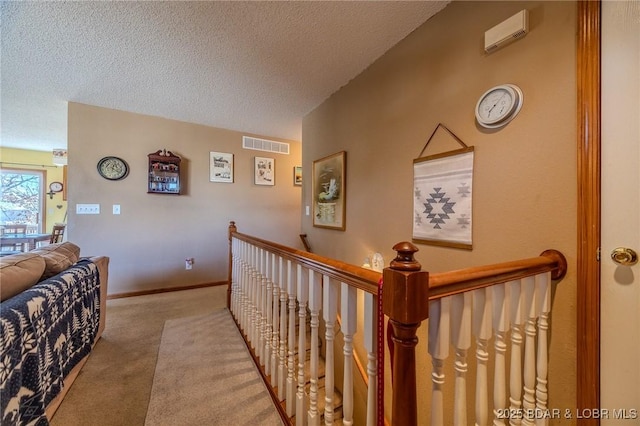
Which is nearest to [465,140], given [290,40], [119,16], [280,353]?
[290,40]

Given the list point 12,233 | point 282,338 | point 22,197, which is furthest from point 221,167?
point 22,197

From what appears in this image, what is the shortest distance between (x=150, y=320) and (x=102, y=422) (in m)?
1.31

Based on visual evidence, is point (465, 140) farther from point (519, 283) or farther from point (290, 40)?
point (290, 40)

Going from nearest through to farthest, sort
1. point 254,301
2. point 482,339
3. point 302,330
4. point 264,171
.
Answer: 1. point 482,339
2. point 302,330
3. point 254,301
4. point 264,171

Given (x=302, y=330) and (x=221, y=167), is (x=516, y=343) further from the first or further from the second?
(x=221, y=167)

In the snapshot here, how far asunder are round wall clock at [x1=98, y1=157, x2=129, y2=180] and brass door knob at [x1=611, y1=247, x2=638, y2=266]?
427 centimetres

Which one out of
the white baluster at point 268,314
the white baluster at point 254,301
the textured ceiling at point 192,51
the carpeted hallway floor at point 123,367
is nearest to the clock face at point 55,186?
the textured ceiling at point 192,51

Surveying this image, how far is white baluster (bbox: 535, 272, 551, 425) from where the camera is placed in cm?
94

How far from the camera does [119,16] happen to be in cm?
160

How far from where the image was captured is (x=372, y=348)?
0.76m

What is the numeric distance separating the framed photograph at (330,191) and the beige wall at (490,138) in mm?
332

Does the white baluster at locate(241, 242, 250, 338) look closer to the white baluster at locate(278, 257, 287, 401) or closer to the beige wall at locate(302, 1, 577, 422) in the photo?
the white baluster at locate(278, 257, 287, 401)

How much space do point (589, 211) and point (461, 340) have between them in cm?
78

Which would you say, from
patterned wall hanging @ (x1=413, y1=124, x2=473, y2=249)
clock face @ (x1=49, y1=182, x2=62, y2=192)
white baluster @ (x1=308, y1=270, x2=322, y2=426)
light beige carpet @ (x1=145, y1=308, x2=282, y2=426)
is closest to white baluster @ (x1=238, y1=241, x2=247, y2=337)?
light beige carpet @ (x1=145, y1=308, x2=282, y2=426)
